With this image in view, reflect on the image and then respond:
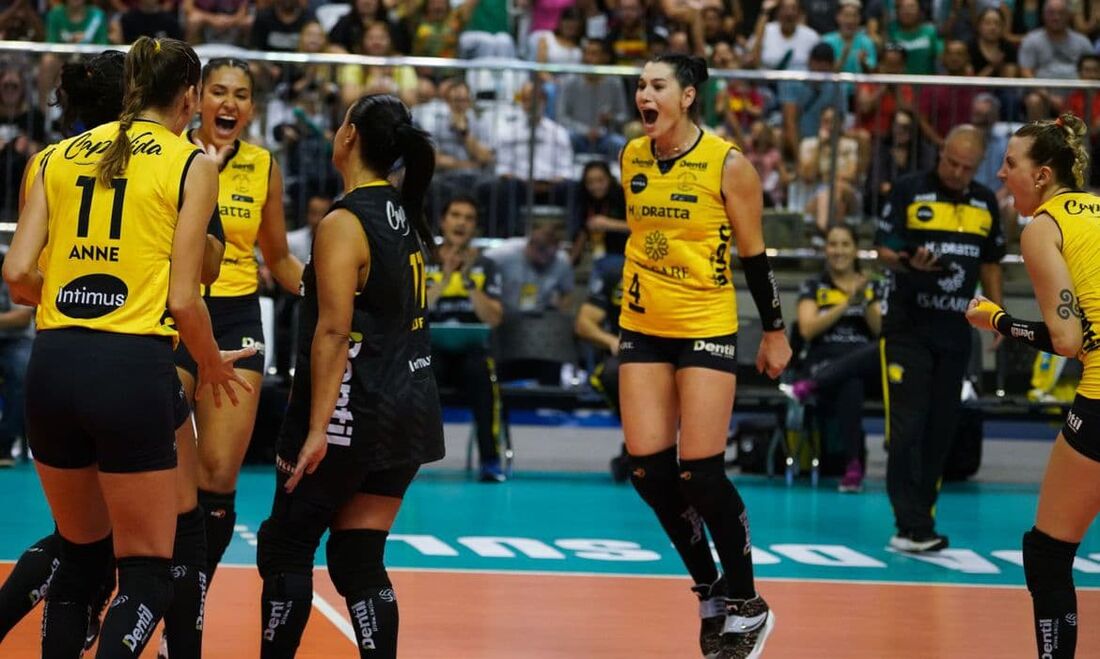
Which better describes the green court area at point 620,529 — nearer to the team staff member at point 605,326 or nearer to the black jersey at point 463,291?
the team staff member at point 605,326

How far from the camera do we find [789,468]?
11641 mm

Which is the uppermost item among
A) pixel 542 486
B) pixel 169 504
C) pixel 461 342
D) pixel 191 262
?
pixel 191 262

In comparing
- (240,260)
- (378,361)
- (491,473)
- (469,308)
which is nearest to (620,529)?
(491,473)

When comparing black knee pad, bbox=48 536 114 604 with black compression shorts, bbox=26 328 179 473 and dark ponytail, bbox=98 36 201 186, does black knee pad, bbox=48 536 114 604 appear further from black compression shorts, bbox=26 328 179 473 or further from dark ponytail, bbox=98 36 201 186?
dark ponytail, bbox=98 36 201 186

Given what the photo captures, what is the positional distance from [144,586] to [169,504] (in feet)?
0.78

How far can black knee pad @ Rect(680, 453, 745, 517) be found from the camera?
6.35 metres

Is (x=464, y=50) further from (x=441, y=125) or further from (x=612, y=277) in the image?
(x=612, y=277)

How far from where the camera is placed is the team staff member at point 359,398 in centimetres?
482

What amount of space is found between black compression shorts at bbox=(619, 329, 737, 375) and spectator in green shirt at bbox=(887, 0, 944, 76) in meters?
9.57

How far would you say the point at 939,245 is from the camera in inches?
364

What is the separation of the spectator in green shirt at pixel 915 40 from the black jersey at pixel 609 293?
5014 millimetres

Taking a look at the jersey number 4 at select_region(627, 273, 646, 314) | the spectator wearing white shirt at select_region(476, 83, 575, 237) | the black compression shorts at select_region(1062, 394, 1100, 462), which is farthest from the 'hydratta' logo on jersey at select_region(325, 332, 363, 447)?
the spectator wearing white shirt at select_region(476, 83, 575, 237)

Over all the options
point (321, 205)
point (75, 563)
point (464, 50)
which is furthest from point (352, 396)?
point (464, 50)

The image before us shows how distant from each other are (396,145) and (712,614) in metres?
2.45
